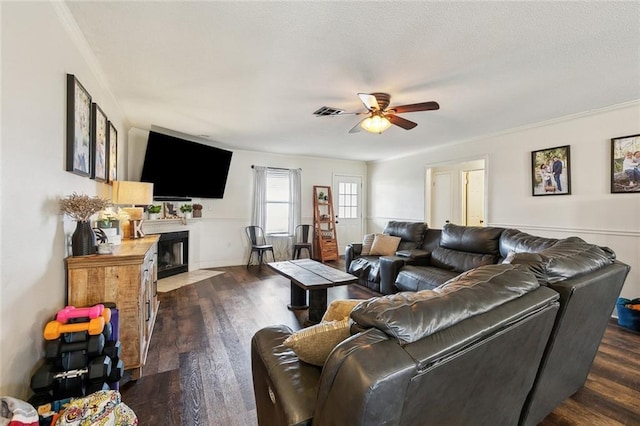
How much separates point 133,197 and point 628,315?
5.25 meters

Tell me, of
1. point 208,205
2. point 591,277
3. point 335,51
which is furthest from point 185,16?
point 208,205

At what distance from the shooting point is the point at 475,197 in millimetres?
5719

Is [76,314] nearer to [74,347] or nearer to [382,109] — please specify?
[74,347]

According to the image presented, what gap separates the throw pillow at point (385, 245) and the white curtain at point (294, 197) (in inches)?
95.2

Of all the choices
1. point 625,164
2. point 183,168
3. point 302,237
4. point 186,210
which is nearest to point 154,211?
point 186,210

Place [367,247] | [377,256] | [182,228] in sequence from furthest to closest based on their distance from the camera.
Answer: [182,228], [367,247], [377,256]

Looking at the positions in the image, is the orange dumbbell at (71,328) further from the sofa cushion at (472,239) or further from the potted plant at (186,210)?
the potted plant at (186,210)

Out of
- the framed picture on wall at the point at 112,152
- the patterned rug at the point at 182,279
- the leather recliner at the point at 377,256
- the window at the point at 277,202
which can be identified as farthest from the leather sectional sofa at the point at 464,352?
the window at the point at 277,202

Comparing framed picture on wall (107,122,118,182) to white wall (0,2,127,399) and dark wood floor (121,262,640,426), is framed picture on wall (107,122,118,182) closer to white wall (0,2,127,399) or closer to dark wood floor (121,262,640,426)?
white wall (0,2,127,399)

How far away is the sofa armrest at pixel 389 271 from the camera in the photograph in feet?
12.2

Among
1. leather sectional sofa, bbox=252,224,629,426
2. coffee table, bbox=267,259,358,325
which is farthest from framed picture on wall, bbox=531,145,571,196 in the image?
coffee table, bbox=267,259,358,325

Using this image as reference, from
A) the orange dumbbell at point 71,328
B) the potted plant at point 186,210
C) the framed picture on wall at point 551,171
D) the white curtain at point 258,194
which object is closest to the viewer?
the orange dumbbell at point 71,328

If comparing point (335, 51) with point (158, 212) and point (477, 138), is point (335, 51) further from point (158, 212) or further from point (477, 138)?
point (158, 212)

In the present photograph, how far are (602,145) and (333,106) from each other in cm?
323
